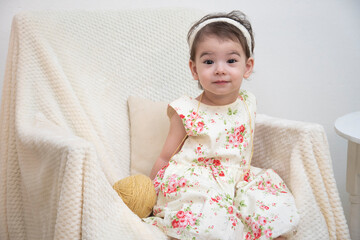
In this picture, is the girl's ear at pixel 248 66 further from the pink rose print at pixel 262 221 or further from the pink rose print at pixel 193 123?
the pink rose print at pixel 262 221

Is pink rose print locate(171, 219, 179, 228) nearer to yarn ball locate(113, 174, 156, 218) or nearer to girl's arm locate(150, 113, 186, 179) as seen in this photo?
yarn ball locate(113, 174, 156, 218)

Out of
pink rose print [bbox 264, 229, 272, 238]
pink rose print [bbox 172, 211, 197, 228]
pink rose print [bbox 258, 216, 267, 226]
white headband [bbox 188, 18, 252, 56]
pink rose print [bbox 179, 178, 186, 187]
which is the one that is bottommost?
pink rose print [bbox 264, 229, 272, 238]

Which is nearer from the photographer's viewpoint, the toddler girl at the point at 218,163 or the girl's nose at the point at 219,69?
the toddler girl at the point at 218,163

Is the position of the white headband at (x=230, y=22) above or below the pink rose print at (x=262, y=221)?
above

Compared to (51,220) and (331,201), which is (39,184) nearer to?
(51,220)

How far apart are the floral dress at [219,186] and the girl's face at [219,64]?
89mm

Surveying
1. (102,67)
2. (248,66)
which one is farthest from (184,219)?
(102,67)

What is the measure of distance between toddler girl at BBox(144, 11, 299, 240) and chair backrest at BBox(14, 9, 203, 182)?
0.71ft

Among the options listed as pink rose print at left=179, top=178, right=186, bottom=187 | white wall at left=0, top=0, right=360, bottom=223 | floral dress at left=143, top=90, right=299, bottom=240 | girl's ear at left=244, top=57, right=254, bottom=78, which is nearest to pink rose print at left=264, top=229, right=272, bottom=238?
floral dress at left=143, top=90, right=299, bottom=240

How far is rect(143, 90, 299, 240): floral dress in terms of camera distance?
0.92 m

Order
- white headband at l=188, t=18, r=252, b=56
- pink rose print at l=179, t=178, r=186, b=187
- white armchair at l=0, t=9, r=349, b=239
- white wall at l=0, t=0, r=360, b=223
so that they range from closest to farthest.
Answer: white armchair at l=0, t=9, r=349, b=239, pink rose print at l=179, t=178, r=186, b=187, white headband at l=188, t=18, r=252, b=56, white wall at l=0, t=0, r=360, b=223

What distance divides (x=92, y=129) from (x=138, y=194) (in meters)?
0.28

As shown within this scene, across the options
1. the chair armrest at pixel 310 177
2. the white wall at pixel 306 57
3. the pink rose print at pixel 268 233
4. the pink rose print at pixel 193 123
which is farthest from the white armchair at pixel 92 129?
the white wall at pixel 306 57

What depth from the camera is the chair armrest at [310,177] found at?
1029 mm
